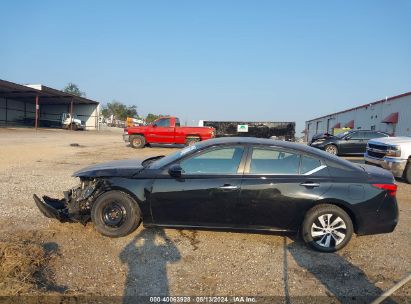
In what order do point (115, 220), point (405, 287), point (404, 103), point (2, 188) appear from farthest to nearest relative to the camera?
point (404, 103), point (2, 188), point (115, 220), point (405, 287)

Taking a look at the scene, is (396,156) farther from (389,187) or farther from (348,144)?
(348,144)

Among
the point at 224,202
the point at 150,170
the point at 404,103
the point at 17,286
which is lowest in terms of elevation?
the point at 17,286

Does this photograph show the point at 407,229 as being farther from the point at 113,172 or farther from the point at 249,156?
the point at 113,172

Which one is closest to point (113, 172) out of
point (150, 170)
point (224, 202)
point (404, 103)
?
point (150, 170)

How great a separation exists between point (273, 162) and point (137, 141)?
16.7 metres

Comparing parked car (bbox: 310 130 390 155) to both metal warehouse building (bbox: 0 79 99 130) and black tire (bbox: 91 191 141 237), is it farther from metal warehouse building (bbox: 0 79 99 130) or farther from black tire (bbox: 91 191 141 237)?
metal warehouse building (bbox: 0 79 99 130)

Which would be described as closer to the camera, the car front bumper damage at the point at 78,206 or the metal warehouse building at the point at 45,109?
the car front bumper damage at the point at 78,206

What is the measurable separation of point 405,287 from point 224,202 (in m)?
2.23

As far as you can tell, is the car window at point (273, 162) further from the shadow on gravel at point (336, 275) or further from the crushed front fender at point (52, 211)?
the crushed front fender at point (52, 211)

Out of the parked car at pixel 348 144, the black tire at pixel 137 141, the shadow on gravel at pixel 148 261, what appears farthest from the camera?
the black tire at pixel 137 141

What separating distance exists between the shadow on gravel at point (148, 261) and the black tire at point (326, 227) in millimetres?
1764

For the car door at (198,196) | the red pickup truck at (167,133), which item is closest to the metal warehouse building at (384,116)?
the red pickup truck at (167,133)

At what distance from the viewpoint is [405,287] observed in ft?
12.2

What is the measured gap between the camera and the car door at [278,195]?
4.54m
